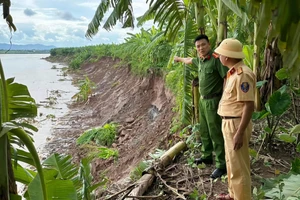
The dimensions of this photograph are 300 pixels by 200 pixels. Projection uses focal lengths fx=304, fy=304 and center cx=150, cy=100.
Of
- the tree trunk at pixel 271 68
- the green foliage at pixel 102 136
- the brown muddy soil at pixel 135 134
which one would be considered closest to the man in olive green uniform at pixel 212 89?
the brown muddy soil at pixel 135 134

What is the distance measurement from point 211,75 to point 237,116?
71cm

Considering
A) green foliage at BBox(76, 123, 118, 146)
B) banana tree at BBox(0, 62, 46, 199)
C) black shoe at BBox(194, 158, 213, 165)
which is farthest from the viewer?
green foliage at BBox(76, 123, 118, 146)

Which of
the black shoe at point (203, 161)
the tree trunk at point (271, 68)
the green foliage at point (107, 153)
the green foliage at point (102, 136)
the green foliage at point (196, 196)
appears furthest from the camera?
the green foliage at point (102, 136)

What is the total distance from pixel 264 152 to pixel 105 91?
456 inches

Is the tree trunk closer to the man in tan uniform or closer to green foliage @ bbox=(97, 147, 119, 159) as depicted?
the man in tan uniform

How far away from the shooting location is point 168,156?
380 centimetres

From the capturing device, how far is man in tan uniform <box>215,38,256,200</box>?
2.43 m

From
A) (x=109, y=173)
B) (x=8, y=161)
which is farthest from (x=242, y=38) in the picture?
(x=8, y=161)

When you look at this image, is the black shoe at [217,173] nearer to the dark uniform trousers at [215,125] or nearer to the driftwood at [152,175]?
the dark uniform trousers at [215,125]

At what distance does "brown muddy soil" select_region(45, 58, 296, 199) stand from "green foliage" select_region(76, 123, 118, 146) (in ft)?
0.65

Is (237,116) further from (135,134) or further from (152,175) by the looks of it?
(135,134)

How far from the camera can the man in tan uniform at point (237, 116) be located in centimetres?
243

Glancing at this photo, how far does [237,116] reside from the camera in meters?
2.51

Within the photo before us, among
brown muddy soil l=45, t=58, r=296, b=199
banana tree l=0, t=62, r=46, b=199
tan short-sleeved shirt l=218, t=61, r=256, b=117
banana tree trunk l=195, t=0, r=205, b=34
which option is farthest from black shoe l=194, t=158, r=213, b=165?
banana tree l=0, t=62, r=46, b=199
